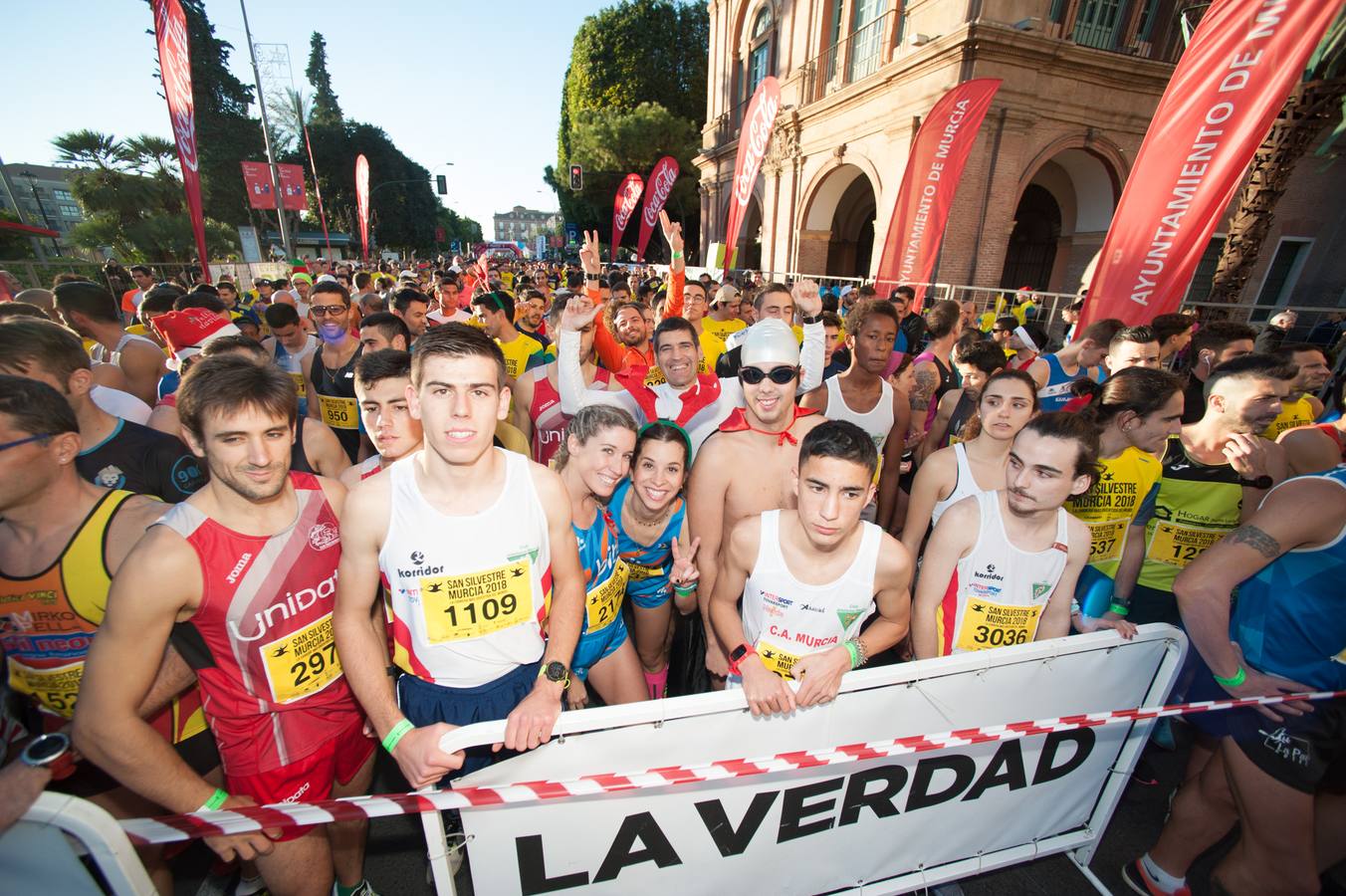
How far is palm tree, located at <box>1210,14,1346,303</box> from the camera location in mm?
7121

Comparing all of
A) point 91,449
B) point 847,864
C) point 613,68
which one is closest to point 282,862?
point 91,449

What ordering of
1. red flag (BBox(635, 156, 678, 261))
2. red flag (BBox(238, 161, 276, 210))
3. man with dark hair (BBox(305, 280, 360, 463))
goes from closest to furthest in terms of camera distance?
man with dark hair (BBox(305, 280, 360, 463)) → red flag (BBox(635, 156, 678, 261)) → red flag (BBox(238, 161, 276, 210))

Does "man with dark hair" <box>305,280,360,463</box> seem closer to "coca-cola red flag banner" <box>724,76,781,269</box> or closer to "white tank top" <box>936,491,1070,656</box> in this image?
"white tank top" <box>936,491,1070,656</box>

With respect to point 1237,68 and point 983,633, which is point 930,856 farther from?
point 1237,68

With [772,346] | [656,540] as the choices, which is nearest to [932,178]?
[772,346]

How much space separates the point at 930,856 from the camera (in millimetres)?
2371

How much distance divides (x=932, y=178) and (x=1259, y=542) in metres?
8.64

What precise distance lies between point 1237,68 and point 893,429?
4278mm

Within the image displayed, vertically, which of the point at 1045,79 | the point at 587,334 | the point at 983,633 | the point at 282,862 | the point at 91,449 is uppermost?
the point at 1045,79

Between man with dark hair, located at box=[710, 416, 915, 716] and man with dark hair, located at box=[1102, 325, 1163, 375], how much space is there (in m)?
3.25

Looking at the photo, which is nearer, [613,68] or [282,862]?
[282,862]

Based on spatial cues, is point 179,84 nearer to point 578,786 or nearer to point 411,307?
point 411,307

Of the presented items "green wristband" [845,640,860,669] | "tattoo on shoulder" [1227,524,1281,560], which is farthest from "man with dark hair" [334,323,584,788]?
"tattoo on shoulder" [1227,524,1281,560]

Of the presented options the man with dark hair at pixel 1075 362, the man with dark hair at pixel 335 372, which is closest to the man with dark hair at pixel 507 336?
the man with dark hair at pixel 335 372
